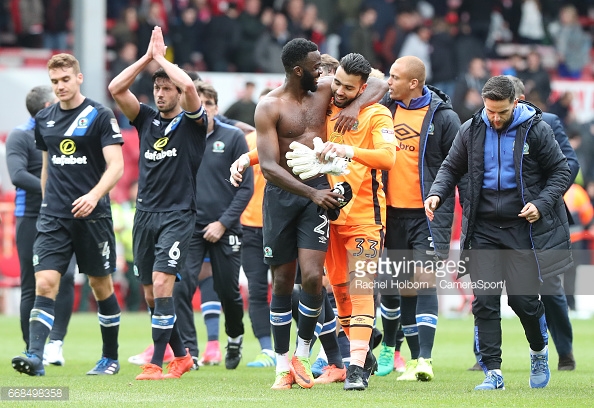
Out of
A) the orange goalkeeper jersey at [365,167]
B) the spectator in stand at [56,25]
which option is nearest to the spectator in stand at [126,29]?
the spectator in stand at [56,25]

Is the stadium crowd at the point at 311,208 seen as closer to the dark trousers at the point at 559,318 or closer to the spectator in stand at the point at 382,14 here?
the dark trousers at the point at 559,318

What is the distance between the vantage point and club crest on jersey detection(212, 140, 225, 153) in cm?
1082

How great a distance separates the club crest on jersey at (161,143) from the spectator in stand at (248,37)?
12.9m

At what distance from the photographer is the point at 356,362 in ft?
26.1

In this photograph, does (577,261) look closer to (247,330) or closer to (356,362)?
→ (247,330)

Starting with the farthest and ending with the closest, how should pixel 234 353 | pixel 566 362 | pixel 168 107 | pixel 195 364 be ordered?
pixel 234 353
pixel 195 364
pixel 566 362
pixel 168 107

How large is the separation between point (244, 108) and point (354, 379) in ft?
37.0

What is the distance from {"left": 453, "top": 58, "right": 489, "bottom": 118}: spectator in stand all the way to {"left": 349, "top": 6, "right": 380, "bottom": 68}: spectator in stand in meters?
1.89

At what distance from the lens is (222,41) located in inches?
866

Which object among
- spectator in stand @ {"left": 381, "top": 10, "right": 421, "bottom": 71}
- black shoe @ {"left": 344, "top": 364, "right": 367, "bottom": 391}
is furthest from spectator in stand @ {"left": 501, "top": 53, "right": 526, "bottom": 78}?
black shoe @ {"left": 344, "top": 364, "right": 367, "bottom": 391}

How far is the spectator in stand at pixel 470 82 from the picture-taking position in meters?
21.1

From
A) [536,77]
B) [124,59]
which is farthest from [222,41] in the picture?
[536,77]

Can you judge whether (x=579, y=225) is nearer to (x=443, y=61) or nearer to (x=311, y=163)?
(x=443, y=61)

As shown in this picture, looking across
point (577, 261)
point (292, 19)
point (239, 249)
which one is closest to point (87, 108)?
point (239, 249)
